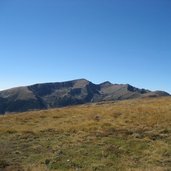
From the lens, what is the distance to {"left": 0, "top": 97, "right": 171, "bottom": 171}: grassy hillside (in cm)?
2188

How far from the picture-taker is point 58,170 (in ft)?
68.2

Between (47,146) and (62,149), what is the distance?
1.71 metres

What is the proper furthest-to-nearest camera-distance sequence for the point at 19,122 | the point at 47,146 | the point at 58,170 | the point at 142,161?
1. the point at 19,122
2. the point at 47,146
3. the point at 142,161
4. the point at 58,170

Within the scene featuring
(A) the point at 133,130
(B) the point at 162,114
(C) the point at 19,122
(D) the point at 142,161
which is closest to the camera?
(D) the point at 142,161

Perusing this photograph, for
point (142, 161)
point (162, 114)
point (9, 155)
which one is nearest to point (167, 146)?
point (142, 161)

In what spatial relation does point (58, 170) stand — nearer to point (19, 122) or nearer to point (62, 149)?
point (62, 149)

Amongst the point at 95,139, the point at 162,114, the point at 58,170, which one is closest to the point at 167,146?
the point at 95,139

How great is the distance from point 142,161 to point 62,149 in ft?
21.5

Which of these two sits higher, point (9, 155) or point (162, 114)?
point (162, 114)

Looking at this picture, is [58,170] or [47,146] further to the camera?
[47,146]

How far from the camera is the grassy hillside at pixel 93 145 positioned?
71.8ft

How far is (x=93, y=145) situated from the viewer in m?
26.9

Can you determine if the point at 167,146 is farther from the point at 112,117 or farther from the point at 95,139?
the point at 112,117

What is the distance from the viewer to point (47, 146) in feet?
89.1
